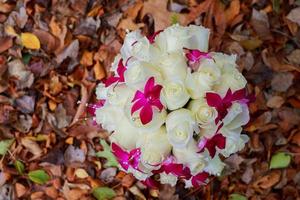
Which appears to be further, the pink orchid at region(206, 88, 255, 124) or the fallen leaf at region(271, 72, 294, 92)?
the fallen leaf at region(271, 72, 294, 92)

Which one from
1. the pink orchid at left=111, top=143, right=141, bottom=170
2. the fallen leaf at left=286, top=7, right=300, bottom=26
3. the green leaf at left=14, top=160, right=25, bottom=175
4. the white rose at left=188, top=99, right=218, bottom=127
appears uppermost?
the white rose at left=188, top=99, right=218, bottom=127

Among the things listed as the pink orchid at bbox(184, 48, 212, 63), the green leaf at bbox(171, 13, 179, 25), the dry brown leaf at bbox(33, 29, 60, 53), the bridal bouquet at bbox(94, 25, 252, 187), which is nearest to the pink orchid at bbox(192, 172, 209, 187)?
the bridal bouquet at bbox(94, 25, 252, 187)

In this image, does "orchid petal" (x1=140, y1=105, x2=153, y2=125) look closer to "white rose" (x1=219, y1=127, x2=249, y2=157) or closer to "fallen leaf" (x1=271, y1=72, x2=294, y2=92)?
"white rose" (x1=219, y1=127, x2=249, y2=157)

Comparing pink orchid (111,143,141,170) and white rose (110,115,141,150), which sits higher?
white rose (110,115,141,150)

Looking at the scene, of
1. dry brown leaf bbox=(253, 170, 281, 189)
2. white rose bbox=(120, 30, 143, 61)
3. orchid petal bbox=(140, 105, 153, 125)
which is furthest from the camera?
dry brown leaf bbox=(253, 170, 281, 189)

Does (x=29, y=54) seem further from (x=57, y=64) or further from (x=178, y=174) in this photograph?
(x=178, y=174)

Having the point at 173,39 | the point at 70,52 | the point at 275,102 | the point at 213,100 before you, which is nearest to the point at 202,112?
the point at 213,100

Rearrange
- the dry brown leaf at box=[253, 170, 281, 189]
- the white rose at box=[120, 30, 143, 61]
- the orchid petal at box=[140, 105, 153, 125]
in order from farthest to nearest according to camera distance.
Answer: the dry brown leaf at box=[253, 170, 281, 189]
the white rose at box=[120, 30, 143, 61]
the orchid petal at box=[140, 105, 153, 125]

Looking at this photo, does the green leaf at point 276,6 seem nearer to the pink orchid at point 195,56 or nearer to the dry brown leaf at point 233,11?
the dry brown leaf at point 233,11

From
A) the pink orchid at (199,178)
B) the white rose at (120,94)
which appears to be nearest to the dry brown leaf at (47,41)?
the white rose at (120,94)
